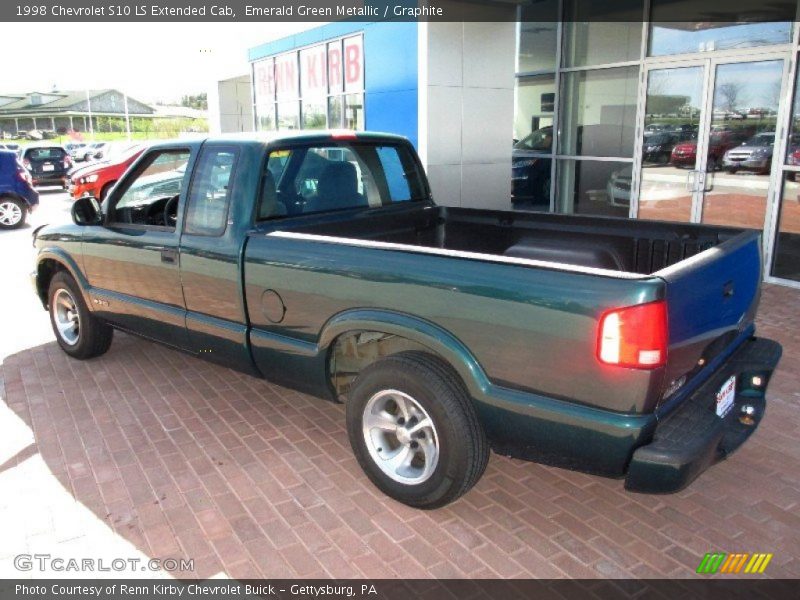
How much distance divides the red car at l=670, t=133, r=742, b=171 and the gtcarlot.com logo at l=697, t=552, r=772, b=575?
650 cm

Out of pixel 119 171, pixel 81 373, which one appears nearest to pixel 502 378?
pixel 81 373

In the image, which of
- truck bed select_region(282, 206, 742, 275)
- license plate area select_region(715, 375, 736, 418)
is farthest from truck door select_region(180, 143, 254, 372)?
license plate area select_region(715, 375, 736, 418)

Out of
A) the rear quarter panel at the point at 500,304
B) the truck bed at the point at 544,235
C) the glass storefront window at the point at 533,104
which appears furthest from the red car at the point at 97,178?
Result: the rear quarter panel at the point at 500,304

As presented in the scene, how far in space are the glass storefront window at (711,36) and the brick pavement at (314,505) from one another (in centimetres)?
507

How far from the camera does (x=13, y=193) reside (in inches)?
551

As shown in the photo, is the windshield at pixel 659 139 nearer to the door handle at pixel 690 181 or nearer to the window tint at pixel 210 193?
the door handle at pixel 690 181

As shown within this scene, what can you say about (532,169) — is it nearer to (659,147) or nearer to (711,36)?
(659,147)

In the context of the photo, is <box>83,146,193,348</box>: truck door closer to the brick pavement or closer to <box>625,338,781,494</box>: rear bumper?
the brick pavement

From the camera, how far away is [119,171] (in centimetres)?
1670

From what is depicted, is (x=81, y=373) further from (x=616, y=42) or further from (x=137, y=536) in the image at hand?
(x=616, y=42)

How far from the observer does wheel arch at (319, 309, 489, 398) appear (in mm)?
2893

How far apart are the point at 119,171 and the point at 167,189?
24.9 feet

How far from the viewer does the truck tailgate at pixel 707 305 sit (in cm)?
261

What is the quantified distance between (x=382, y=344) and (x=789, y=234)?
21.0ft
